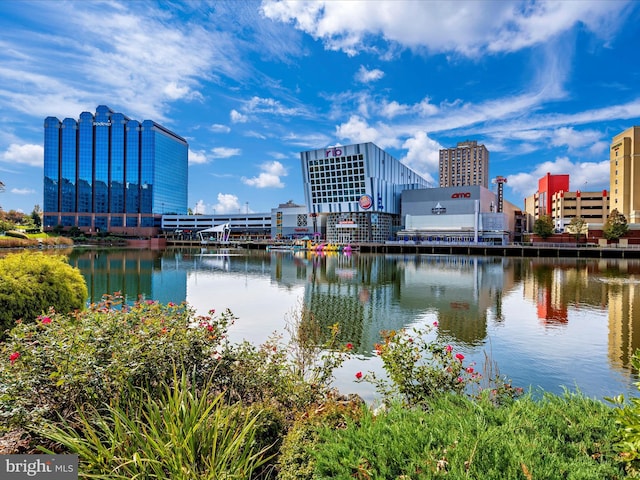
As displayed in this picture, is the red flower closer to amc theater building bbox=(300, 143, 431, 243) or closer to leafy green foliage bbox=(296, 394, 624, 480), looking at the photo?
leafy green foliage bbox=(296, 394, 624, 480)

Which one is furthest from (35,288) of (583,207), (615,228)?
(583,207)

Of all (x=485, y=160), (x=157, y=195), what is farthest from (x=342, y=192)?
(x=485, y=160)

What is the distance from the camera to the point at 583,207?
92.1 metres

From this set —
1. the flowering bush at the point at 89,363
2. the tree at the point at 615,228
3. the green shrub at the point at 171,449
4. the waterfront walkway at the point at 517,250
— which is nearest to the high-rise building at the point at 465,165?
the tree at the point at 615,228

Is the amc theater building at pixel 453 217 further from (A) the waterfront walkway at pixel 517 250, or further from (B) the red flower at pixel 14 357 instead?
(B) the red flower at pixel 14 357

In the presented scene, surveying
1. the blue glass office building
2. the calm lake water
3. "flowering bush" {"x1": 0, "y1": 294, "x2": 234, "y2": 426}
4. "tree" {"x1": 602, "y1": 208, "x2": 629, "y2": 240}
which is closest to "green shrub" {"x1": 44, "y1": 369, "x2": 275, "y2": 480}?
"flowering bush" {"x1": 0, "y1": 294, "x2": 234, "y2": 426}

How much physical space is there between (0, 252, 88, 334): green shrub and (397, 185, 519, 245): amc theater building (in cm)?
8331

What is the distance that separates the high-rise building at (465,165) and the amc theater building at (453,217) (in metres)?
65.9

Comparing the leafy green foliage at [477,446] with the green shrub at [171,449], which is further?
the green shrub at [171,449]

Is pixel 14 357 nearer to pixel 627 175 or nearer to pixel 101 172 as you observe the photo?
pixel 627 175

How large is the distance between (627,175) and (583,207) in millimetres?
17873

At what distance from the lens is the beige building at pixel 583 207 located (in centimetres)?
9025

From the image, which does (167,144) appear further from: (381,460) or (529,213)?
(381,460)

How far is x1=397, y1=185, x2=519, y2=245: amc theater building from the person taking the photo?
85438mm
